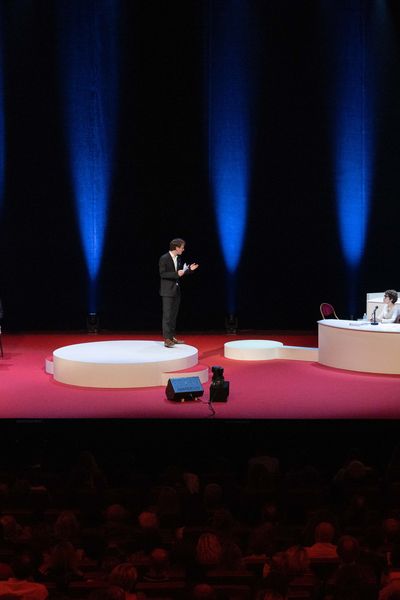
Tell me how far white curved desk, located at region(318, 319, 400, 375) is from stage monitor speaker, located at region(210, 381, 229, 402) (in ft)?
6.03

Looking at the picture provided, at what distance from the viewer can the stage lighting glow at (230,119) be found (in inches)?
389

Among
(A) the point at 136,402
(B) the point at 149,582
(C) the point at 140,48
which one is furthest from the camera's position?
(C) the point at 140,48

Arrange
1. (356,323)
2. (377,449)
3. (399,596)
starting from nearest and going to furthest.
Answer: (399,596)
(377,449)
(356,323)

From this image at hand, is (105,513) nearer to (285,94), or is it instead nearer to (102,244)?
(102,244)

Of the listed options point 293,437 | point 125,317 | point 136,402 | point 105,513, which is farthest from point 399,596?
point 125,317

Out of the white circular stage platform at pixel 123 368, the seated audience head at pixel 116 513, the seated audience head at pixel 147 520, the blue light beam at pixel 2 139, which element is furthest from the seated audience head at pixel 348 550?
the blue light beam at pixel 2 139

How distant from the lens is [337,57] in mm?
9938

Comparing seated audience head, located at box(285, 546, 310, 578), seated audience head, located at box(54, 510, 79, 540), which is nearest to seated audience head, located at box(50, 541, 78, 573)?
seated audience head, located at box(54, 510, 79, 540)

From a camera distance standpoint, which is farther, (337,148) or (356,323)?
(337,148)

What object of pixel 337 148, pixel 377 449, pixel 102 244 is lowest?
pixel 377 449

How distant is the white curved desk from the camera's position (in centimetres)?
667

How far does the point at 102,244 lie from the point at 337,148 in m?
3.83

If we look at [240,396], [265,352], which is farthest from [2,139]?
[240,396]

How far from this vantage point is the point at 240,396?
19.3ft
